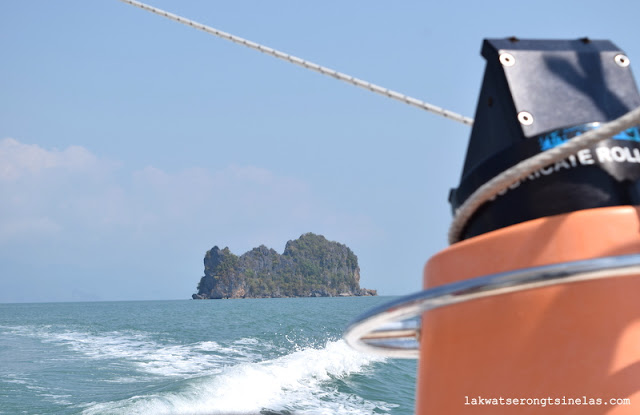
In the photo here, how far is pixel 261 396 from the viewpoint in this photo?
853cm

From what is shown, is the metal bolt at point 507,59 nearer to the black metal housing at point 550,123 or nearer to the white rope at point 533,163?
the black metal housing at point 550,123

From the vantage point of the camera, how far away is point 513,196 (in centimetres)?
94

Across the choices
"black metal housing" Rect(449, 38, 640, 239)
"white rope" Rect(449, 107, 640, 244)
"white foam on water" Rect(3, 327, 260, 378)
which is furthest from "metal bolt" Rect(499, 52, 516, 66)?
"white foam on water" Rect(3, 327, 260, 378)

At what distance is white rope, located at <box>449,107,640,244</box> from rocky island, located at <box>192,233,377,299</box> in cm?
12563

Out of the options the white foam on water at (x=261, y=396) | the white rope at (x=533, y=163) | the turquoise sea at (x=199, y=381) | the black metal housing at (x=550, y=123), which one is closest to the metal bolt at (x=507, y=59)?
the black metal housing at (x=550, y=123)

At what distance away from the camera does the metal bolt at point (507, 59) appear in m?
1.00

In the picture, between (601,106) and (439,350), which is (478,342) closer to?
(439,350)

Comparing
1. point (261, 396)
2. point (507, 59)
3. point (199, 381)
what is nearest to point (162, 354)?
point (199, 381)

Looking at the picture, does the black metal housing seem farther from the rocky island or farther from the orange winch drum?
the rocky island

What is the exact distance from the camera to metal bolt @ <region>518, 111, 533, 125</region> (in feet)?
3.15

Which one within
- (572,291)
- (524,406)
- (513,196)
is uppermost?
(513,196)

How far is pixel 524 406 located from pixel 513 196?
31cm

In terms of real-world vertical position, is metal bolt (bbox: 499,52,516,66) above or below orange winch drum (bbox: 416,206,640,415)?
above

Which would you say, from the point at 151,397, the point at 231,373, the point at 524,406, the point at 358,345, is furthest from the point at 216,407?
→ the point at 524,406
